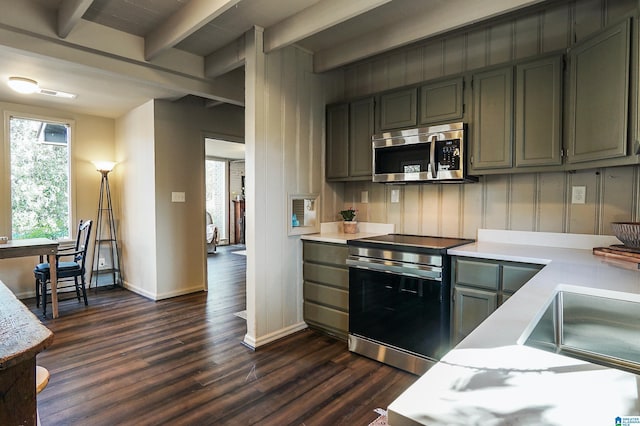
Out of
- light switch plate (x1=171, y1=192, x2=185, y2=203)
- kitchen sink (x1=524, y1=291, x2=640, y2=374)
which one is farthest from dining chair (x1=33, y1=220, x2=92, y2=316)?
kitchen sink (x1=524, y1=291, x2=640, y2=374)

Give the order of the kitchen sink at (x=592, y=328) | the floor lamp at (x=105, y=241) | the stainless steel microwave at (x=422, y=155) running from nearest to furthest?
the kitchen sink at (x=592, y=328), the stainless steel microwave at (x=422, y=155), the floor lamp at (x=105, y=241)

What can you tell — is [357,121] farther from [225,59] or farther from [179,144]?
[179,144]

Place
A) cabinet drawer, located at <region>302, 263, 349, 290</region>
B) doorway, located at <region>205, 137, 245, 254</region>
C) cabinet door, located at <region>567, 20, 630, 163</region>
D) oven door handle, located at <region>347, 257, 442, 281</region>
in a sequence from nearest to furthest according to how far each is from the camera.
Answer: cabinet door, located at <region>567, 20, 630, 163</region>
oven door handle, located at <region>347, 257, 442, 281</region>
cabinet drawer, located at <region>302, 263, 349, 290</region>
doorway, located at <region>205, 137, 245, 254</region>

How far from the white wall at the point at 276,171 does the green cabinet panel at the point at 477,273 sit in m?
1.47

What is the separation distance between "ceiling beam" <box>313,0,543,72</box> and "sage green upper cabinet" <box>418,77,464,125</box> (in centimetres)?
37

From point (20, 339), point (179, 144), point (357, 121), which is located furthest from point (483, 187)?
point (179, 144)

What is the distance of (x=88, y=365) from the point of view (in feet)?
8.47

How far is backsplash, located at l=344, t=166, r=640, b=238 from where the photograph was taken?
2252 mm

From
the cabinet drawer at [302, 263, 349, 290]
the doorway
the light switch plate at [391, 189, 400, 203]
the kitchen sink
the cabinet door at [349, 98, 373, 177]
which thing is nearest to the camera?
Answer: the kitchen sink

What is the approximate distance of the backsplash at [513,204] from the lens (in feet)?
7.39

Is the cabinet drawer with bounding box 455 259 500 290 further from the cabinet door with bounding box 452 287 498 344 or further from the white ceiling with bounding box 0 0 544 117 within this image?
the white ceiling with bounding box 0 0 544 117

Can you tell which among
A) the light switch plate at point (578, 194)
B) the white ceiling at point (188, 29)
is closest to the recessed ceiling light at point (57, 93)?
the white ceiling at point (188, 29)

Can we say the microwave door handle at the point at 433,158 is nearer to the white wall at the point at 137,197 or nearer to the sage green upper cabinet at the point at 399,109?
the sage green upper cabinet at the point at 399,109

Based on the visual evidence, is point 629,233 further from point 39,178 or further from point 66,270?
point 39,178
